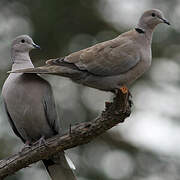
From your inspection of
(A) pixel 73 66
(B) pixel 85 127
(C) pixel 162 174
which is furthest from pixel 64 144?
(C) pixel 162 174

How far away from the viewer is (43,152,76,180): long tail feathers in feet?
26.2

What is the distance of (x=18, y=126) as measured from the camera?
8.00 meters

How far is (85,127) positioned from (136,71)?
2.72 ft

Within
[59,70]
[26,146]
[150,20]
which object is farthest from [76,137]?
[150,20]

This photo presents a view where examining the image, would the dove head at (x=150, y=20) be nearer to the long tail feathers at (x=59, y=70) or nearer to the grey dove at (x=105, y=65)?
the grey dove at (x=105, y=65)

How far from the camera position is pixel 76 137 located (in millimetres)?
7082

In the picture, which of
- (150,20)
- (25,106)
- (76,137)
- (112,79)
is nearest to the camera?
(76,137)

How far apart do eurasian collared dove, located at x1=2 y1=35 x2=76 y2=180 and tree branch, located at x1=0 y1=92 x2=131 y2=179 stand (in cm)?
50

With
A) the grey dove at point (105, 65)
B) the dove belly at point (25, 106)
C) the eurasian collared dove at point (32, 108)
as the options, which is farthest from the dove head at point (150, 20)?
the dove belly at point (25, 106)

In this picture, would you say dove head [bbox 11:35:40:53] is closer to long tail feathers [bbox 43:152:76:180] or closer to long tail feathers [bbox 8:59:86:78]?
long tail feathers [bbox 8:59:86:78]

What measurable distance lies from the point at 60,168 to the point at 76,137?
1046 mm

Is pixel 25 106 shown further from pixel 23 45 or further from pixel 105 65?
pixel 105 65

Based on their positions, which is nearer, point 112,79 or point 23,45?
point 112,79

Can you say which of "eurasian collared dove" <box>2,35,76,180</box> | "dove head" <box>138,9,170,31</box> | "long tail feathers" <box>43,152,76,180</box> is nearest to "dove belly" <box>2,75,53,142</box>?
"eurasian collared dove" <box>2,35,76,180</box>
